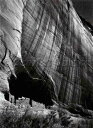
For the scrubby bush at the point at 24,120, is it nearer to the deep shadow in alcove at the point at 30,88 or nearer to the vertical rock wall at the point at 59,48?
the deep shadow in alcove at the point at 30,88

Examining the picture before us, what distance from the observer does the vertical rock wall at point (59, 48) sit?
6.98m

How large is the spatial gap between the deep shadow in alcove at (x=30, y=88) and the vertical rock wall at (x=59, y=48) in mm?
330

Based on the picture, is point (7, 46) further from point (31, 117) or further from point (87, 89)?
point (87, 89)

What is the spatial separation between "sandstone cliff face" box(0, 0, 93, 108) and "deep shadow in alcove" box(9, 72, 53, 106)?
0.23m

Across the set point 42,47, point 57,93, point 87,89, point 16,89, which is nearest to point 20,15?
point 42,47

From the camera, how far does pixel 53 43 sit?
7.84 meters

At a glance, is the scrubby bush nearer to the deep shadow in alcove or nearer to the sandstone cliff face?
the deep shadow in alcove

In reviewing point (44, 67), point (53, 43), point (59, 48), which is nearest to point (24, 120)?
point (44, 67)

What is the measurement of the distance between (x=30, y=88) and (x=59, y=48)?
2.11 metres

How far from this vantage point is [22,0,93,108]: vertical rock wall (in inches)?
275

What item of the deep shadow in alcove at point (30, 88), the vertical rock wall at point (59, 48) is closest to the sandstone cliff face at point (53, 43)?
the vertical rock wall at point (59, 48)

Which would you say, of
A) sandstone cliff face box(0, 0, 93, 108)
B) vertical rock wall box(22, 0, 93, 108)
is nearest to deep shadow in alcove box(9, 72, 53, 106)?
sandstone cliff face box(0, 0, 93, 108)

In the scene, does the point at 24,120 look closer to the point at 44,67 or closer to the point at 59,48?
the point at 44,67

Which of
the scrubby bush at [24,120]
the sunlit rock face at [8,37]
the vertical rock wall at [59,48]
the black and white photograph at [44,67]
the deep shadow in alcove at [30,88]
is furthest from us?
the vertical rock wall at [59,48]
